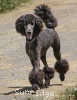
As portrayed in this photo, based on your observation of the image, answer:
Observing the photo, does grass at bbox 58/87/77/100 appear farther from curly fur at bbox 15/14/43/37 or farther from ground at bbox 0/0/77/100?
curly fur at bbox 15/14/43/37

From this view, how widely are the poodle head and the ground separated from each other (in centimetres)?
118

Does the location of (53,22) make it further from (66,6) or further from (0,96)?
(66,6)

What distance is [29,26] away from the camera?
360 inches

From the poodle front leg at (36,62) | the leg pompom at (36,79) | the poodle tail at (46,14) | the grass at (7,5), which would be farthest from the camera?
the grass at (7,5)

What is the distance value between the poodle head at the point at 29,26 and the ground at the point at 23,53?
1.18 meters

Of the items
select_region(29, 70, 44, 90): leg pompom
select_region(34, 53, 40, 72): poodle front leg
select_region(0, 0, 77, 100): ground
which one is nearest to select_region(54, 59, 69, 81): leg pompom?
select_region(0, 0, 77, 100): ground

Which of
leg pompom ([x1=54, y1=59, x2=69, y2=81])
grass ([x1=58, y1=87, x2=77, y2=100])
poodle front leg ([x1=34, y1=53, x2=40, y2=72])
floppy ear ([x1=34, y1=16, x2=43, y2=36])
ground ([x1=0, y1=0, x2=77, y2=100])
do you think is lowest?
ground ([x1=0, y1=0, x2=77, y2=100])

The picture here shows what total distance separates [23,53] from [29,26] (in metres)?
6.92

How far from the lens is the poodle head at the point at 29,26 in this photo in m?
9.12

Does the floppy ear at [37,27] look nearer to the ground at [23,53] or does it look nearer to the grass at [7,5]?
the ground at [23,53]

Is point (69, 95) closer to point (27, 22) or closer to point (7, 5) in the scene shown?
point (27, 22)

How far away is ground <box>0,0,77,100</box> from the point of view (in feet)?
33.4

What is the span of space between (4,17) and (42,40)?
599 inches

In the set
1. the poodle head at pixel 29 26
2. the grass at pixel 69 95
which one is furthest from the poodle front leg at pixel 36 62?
the grass at pixel 69 95
